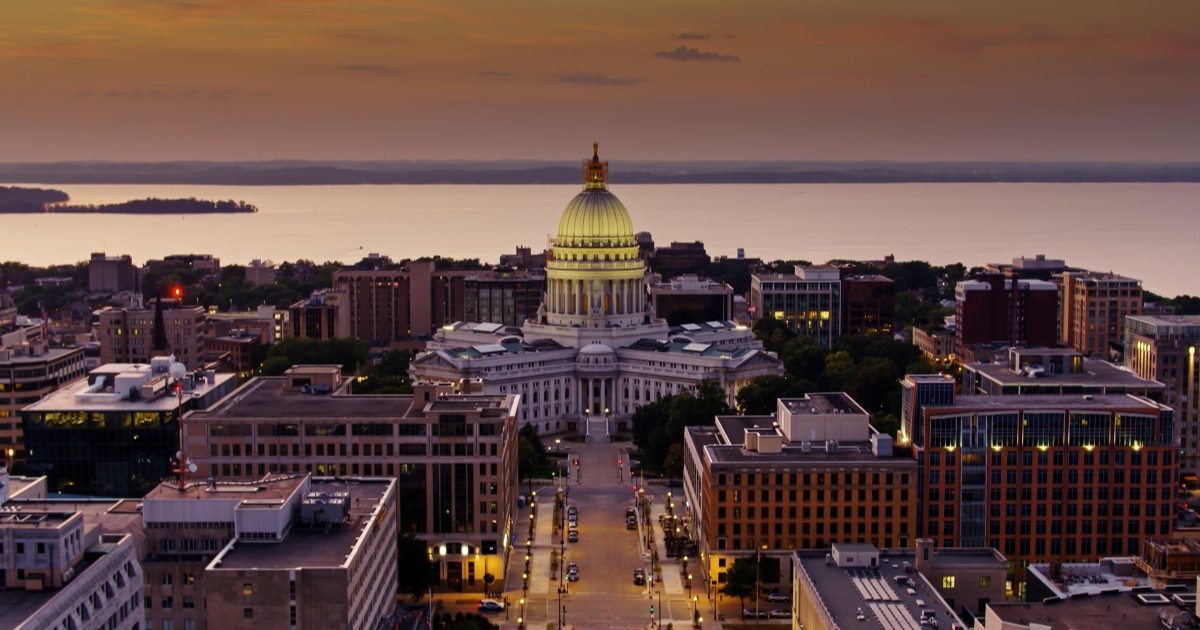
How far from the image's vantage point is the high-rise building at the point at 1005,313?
156500 mm

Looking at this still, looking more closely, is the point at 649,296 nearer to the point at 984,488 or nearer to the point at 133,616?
the point at 984,488

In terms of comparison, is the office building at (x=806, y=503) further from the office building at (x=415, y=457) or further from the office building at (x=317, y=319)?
the office building at (x=317, y=319)

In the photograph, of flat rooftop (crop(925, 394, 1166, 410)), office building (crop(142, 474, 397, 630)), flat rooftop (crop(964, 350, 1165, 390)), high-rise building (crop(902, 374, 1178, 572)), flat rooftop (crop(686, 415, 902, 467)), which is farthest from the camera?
flat rooftop (crop(964, 350, 1165, 390))

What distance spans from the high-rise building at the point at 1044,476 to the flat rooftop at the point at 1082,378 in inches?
394

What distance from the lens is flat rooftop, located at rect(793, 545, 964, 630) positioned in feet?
220

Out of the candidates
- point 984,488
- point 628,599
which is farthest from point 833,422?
point 628,599

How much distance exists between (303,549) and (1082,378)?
54.1 meters

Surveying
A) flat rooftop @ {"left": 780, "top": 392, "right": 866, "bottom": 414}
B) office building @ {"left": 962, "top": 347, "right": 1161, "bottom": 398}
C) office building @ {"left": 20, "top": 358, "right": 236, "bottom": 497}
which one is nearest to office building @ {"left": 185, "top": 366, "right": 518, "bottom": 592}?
office building @ {"left": 20, "top": 358, "right": 236, "bottom": 497}

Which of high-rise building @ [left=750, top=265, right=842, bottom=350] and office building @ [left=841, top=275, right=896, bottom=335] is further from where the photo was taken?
office building @ [left=841, top=275, right=896, bottom=335]

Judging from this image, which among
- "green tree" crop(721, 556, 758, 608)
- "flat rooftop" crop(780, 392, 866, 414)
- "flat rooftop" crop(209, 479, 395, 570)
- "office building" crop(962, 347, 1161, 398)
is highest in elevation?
"office building" crop(962, 347, 1161, 398)

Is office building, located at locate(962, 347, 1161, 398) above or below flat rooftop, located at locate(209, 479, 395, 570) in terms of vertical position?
above

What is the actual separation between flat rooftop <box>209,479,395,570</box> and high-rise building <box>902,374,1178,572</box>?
3253 cm

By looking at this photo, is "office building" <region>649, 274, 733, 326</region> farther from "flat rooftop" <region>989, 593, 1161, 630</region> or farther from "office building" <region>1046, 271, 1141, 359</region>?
"flat rooftop" <region>989, 593, 1161, 630</region>

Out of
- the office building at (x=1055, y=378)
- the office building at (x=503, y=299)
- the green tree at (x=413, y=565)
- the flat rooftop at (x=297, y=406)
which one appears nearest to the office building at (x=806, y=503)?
the office building at (x=1055, y=378)
